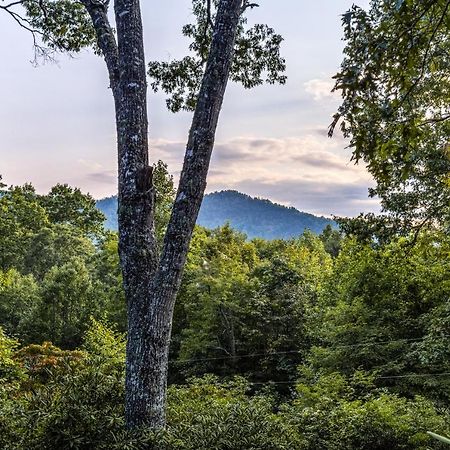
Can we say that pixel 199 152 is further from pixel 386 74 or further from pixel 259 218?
pixel 259 218

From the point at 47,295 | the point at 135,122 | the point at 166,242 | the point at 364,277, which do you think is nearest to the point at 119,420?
the point at 166,242

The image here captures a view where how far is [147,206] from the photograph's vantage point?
11.1ft

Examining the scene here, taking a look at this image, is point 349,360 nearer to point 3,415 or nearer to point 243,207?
point 3,415

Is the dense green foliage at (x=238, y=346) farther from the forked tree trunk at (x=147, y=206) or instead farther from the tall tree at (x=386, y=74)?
the tall tree at (x=386, y=74)

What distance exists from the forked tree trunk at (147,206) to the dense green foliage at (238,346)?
1.40ft

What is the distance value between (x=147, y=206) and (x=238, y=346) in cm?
1127

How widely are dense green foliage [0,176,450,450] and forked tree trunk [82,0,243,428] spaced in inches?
16.8

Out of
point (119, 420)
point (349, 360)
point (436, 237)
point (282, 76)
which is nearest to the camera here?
point (119, 420)

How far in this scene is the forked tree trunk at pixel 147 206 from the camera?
10.5ft

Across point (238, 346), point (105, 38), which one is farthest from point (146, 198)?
point (238, 346)

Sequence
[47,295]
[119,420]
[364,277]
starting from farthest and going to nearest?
[47,295] < [364,277] < [119,420]

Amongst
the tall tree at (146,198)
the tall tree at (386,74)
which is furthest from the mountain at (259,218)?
the tall tree at (386,74)

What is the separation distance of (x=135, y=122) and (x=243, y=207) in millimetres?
194725

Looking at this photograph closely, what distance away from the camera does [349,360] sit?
10.6 m
